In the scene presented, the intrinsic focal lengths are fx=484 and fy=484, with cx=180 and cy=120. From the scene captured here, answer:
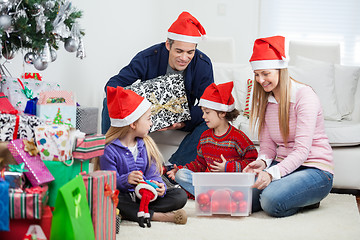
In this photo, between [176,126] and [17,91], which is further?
[176,126]

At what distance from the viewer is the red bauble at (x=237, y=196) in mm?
2260

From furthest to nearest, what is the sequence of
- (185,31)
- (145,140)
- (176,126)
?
1. (176,126)
2. (185,31)
3. (145,140)

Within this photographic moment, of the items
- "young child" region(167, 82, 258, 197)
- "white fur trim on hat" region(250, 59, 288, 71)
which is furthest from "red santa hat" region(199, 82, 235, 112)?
"white fur trim on hat" region(250, 59, 288, 71)

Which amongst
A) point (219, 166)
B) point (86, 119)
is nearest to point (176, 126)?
point (219, 166)

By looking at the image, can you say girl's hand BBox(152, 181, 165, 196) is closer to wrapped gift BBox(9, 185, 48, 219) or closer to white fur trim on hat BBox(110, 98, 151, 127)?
white fur trim on hat BBox(110, 98, 151, 127)

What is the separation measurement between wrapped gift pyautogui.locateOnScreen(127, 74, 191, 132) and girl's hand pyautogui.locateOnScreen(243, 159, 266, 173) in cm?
63

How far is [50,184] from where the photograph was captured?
1631 mm

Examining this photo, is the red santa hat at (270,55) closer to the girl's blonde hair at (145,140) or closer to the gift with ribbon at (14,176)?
the girl's blonde hair at (145,140)

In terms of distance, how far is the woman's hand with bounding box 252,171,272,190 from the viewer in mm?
2250

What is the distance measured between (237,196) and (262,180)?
0.14 m

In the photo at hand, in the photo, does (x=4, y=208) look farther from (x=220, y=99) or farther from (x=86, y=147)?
(x=220, y=99)

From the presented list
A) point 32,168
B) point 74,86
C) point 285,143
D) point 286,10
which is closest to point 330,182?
point 285,143

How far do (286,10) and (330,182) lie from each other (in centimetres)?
296

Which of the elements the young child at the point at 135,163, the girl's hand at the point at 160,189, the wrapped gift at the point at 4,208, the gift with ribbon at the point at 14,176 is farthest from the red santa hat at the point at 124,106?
the wrapped gift at the point at 4,208
